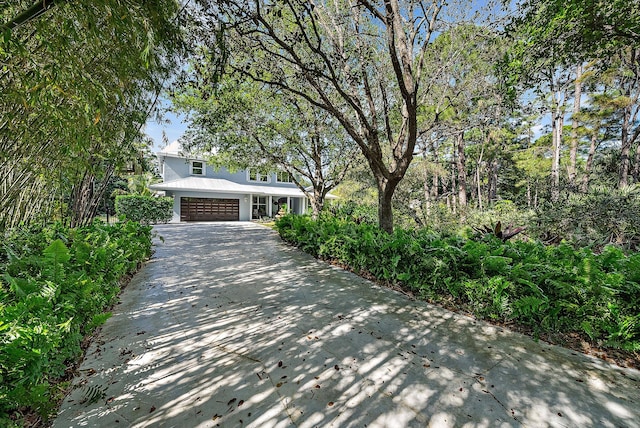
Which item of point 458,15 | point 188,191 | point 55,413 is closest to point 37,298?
point 55,413

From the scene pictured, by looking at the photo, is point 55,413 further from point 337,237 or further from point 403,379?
point 337,237

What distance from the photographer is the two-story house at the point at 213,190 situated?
16.5 metres

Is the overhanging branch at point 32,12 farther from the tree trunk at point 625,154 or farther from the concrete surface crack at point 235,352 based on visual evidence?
the tree trunk at point 625,154

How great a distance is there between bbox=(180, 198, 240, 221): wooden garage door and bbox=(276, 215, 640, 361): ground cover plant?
1545 cm

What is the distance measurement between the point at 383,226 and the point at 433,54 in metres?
4.82

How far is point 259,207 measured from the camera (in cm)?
2028

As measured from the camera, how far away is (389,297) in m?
4.18

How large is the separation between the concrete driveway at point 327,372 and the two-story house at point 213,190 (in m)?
12.1

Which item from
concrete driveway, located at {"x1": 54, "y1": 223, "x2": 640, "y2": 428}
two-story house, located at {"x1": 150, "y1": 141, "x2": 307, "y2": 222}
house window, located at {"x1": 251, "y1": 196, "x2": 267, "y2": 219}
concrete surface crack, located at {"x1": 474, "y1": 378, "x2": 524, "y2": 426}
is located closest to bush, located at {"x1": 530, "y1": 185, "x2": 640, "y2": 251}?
concrete driveway, located at {"x1": 54, "y1": 223, "x2": 640, "y2": 428}

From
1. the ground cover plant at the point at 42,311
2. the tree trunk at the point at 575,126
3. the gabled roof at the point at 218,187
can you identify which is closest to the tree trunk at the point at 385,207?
the ground cover plant at the point at 42,311

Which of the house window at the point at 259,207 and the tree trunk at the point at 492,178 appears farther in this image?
the house window at the point at 259,207

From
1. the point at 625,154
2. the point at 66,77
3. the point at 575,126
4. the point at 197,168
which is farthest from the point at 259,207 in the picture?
the point at 625,154

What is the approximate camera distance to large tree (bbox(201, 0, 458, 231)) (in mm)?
4348

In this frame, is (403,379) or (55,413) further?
(403,379)
